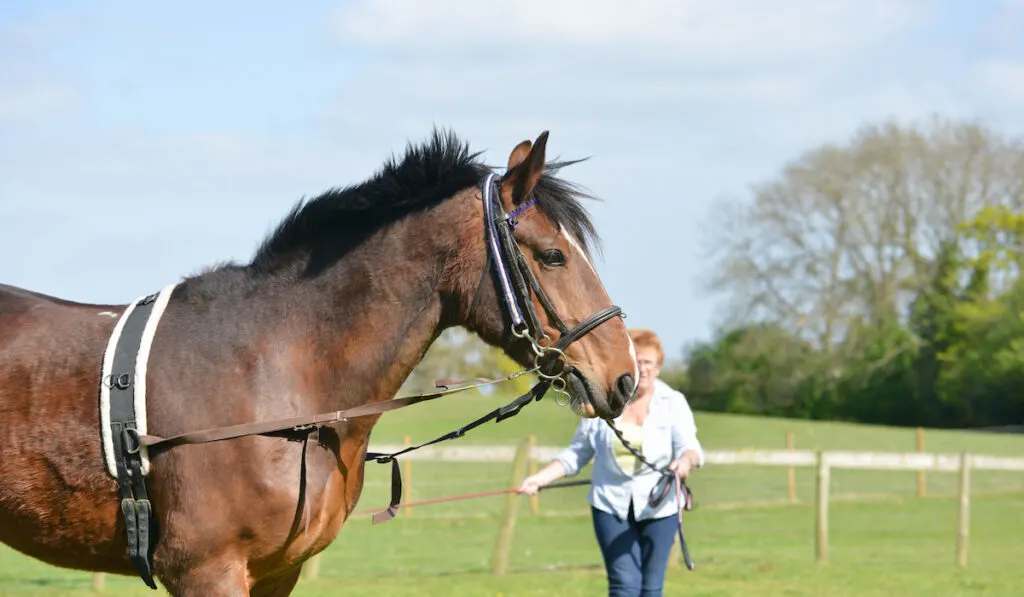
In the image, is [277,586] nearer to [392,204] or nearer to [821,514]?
[392,204]

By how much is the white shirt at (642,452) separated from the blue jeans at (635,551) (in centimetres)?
6

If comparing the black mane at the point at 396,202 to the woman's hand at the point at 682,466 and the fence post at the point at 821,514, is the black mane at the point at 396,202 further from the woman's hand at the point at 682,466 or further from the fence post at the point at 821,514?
the fence post at the point at 821,514

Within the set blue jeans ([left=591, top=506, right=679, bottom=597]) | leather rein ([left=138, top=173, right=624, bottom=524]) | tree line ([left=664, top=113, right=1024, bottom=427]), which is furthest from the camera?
tree line ([left=664, top=113, right=1024, bottom=427])

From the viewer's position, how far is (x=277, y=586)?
4.30m

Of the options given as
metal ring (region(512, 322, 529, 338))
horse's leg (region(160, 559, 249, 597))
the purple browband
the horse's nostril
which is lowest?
horse's leg (region(160, 559, 249, 597))

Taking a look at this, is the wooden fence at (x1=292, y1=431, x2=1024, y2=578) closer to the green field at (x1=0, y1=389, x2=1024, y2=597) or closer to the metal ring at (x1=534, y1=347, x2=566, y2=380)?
the green field at (x1=0, y1=389, x2=1024, y2=597)

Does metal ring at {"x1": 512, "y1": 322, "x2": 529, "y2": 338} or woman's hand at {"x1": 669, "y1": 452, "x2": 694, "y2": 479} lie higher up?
metal ring at {"x1": 512, "y1": 322, "x2": 529, "y2": 338}

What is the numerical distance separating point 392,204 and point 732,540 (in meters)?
13.4

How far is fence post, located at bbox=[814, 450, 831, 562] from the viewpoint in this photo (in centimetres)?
1284

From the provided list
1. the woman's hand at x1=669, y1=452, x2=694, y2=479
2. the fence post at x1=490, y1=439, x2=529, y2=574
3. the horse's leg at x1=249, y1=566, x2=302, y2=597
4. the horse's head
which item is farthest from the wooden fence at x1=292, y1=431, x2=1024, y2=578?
the horse's head

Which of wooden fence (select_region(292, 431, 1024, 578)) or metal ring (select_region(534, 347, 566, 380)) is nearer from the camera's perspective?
metal ring (select_region(534, 347, 566, 380))

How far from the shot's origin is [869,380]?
1646 inches

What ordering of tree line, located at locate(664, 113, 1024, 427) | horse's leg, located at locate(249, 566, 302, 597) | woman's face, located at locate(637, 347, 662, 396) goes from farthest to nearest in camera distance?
tree line, located at locate(664, 113, 1024, 427)
woman's face, located at locate(637, 347, 662, 396)
horse's leg, located at locate(249, 566, 302, 597)

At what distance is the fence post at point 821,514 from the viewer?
12.8m
